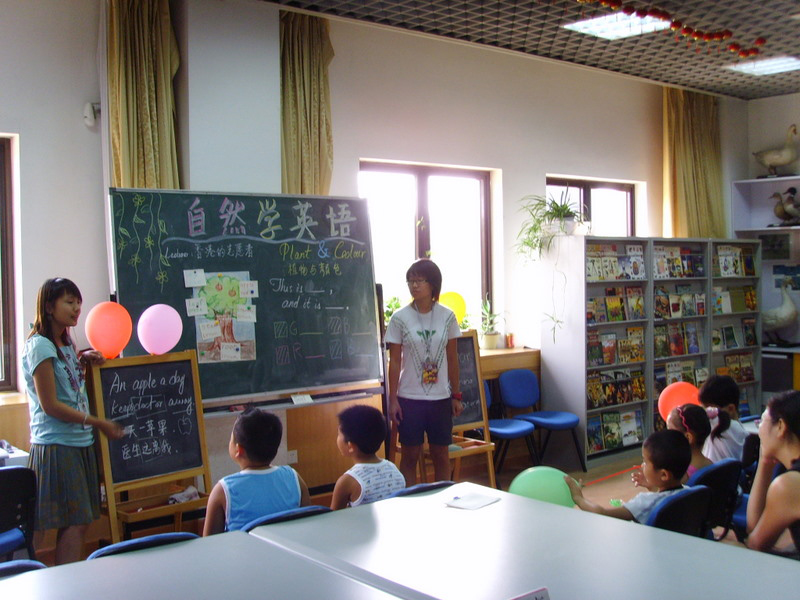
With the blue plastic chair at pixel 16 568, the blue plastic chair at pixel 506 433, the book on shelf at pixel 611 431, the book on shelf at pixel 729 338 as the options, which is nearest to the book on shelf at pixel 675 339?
the book on shelf at pixel 729 338

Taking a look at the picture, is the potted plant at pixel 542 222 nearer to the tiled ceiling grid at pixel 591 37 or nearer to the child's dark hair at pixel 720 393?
the tiled ceiling grid at pixel 591 37

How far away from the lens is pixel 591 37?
5047 millimetres

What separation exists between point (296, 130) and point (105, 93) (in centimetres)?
112

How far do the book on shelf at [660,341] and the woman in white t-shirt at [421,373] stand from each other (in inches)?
108

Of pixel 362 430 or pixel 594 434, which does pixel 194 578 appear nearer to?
pixel 362 430

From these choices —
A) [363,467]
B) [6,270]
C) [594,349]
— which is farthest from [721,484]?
[6,270]

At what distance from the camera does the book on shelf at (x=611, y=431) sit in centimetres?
579

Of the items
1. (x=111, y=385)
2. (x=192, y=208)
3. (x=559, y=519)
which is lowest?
(x=559, y=519)

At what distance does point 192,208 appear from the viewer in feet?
12.0

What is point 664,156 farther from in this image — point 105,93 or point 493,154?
point 105,93

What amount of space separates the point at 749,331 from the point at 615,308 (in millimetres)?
1809

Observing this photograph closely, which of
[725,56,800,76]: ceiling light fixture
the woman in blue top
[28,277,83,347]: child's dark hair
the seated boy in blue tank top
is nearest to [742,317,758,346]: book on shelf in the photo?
[725,56,800,76]: ceiling light fixture

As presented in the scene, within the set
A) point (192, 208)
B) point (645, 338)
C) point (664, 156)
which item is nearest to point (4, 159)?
point (192, 208)

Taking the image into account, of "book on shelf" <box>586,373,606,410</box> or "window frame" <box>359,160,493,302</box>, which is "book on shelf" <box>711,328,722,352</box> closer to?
"book on shelf" <box>586,373,606,410</box>
